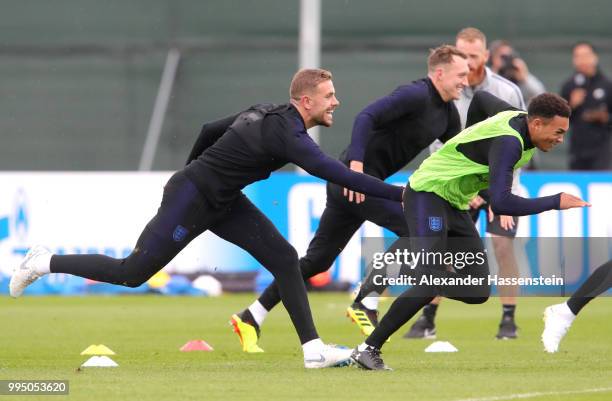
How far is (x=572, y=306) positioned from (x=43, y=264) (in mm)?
3675

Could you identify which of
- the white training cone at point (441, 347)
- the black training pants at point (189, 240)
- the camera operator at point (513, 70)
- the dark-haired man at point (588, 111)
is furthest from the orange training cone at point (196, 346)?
the dark-haired man at point (588, 111)

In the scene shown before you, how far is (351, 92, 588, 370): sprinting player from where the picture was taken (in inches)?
356

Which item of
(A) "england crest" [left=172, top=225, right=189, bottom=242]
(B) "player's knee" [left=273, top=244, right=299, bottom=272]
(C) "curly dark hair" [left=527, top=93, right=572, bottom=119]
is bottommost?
(B) "player's knee" [left=273, top=244, right=299, bottom=272]

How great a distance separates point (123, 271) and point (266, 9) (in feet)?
41.8

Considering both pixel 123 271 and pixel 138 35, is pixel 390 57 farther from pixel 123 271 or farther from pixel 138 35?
pixel 123 271

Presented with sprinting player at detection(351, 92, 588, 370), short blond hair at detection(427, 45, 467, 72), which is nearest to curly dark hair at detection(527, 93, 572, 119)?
sprinting player at detection(351, 92, 588, 370)

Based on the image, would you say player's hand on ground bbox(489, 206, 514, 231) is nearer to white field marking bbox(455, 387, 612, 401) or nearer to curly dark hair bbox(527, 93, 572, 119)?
curly dark hair bbox(527, 93, 572, 119)

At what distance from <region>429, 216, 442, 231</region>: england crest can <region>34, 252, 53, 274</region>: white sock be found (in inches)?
101

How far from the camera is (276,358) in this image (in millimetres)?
10469

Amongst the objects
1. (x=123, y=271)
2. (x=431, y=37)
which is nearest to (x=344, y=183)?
(x=123, y=271)

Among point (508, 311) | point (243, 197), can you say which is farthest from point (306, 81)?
point (508, 311)

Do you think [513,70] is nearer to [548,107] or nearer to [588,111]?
[588,111]

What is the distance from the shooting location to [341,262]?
17.6 metres

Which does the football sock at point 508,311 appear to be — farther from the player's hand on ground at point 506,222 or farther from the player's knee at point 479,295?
the player's knee at point 479,295
